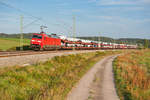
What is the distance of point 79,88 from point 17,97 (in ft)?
15.3

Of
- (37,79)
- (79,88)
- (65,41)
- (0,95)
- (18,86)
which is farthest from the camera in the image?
(65,41)

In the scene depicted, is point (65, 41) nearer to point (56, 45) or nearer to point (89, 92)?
point (56, 45)

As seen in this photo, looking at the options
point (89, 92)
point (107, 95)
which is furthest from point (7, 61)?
point (107, 95)

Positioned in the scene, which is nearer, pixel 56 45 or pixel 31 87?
pixel 31 87

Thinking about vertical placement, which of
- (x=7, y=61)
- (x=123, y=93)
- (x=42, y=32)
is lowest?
(x=123, y=93)

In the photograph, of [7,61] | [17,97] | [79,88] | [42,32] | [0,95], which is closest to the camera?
[0,95]

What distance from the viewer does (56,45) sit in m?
44.8

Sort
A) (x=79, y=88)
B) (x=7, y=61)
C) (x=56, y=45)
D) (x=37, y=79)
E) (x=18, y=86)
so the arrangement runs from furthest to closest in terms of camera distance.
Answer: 1. (x=56, y=45)
2. (x=7, y=61)
3. (x=37, y=79)
4. (x=79, y=88)
5. (x=18, y=86)

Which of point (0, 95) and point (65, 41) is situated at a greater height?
point (65, 41)

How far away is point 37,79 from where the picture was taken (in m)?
13.9

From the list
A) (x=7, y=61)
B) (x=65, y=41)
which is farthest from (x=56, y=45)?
(x=7, y=61)

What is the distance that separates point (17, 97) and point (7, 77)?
2.63m

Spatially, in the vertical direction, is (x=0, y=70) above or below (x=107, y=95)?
above

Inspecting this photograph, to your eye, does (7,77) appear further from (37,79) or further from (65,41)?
(65,41)
